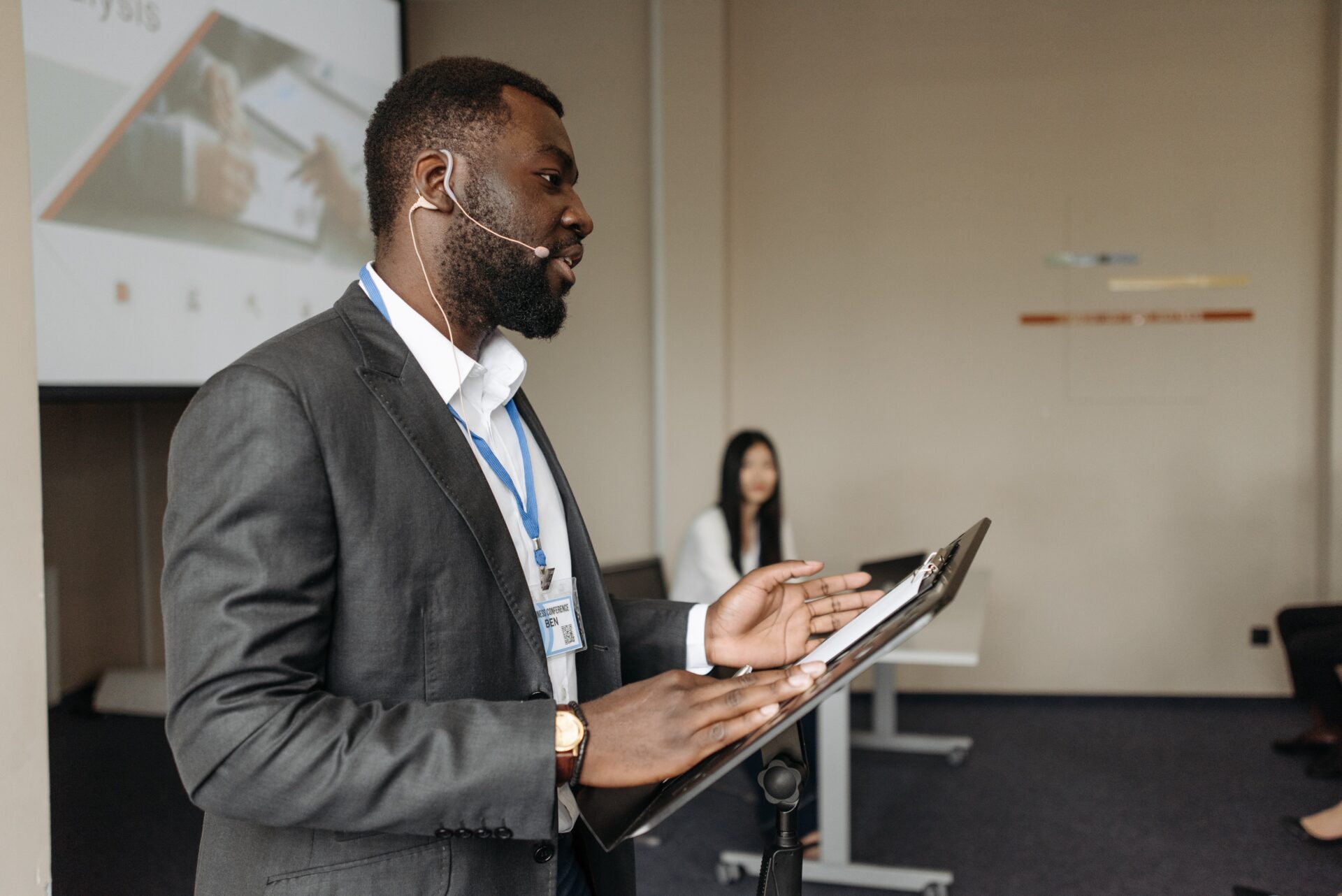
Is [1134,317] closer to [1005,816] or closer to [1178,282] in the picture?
[1178,282]

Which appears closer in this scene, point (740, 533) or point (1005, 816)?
point (1005, 816)

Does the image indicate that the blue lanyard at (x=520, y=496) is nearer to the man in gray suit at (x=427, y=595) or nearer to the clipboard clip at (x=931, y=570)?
the man in gray suit at (x=427, y=595)

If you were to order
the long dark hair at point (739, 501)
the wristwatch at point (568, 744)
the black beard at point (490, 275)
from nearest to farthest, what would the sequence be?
1. the wristwatch at point (568, 744)
2. the black beard at point (490, 275)
3. the long dark hair at point (739, 501)

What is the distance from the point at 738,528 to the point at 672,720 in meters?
2.53

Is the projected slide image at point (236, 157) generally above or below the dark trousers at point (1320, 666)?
above

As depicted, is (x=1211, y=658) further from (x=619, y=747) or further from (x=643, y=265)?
(x=619, y=747)

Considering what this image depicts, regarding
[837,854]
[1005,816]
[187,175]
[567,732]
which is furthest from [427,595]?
[1005,816]

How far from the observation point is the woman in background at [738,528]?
3.23 metres

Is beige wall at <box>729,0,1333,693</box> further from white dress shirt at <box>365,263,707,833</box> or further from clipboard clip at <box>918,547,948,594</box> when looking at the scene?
clipboard clip at <box>918,547,948,594</box>

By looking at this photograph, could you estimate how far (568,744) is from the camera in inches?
33.1

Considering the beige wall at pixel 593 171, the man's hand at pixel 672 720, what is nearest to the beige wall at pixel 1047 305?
the beige wall at pixel 593 171

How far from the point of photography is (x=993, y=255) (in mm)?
4344

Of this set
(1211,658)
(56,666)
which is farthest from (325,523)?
(1211,658)

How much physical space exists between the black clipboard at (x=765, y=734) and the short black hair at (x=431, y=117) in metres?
0.69
